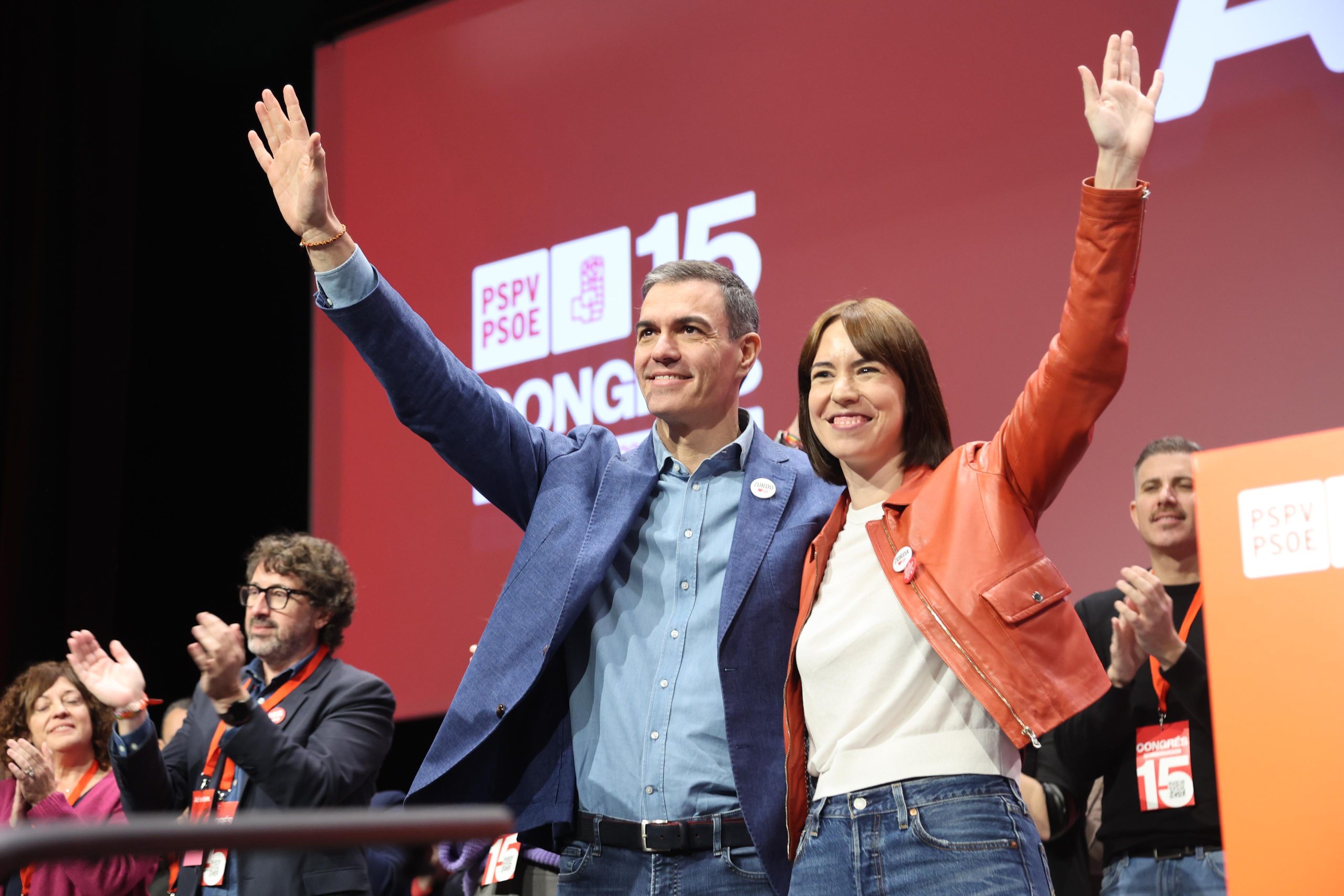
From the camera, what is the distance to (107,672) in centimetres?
355

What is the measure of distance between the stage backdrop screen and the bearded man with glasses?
4.31 ft

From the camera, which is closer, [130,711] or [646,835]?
[646,835]

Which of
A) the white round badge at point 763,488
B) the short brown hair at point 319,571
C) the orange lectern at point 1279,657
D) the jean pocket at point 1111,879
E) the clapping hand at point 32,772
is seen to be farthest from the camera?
the short brown hair at point 319,571

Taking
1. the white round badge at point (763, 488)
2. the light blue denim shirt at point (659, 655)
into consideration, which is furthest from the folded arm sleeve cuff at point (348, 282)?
the white round badge at point (763, 488)

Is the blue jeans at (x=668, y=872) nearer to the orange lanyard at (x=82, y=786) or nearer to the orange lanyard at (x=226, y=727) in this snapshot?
the orange lanyard at (x=226, y=727)

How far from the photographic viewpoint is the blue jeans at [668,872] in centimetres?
221

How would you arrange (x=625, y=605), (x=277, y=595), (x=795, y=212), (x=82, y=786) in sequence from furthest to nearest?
(x=795, y=212) → (x=82, y=786) → (x=277, y=595) → (x=625, y=605)

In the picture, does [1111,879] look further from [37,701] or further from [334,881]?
[37,701]

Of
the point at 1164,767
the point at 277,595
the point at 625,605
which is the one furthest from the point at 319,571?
the point at 1164,767

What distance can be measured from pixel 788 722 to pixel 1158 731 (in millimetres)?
1333

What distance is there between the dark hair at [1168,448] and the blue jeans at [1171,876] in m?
0.96

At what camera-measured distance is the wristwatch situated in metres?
3.27

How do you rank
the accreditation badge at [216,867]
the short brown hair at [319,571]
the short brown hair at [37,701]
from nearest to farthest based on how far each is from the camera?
the accreditation badge at [216,867]
the short brown hair at [319,571]
the short brown hair at [37,701]

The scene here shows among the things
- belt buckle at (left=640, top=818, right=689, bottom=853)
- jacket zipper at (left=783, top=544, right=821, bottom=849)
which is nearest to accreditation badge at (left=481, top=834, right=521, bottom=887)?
belt buckle at (left=640, top=818, right=689, bottom=853)
